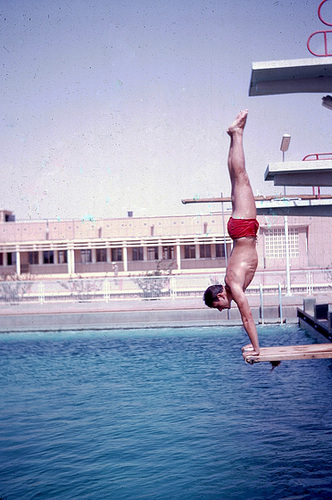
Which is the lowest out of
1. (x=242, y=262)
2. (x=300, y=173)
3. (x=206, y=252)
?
(x=242, y=262)

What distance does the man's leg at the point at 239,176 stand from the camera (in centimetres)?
473

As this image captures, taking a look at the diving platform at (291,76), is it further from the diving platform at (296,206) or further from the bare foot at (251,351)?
the bare foot at (251,351)

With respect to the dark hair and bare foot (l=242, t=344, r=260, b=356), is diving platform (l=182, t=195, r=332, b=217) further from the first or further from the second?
bare foot (l=242, t=344, r=260, b=356)

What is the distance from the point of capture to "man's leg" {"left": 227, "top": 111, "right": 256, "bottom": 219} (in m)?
4.73

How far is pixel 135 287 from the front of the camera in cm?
2242

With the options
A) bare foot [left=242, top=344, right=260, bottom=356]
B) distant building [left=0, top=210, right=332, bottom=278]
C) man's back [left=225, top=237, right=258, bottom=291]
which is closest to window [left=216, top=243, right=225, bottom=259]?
distant building [left=0, top=210, right=332, bottom=278]

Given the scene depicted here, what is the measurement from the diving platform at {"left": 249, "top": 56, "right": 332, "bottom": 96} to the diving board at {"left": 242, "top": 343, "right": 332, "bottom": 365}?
3.20 m

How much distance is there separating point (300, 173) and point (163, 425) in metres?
4.63

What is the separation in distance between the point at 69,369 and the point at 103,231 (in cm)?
2784

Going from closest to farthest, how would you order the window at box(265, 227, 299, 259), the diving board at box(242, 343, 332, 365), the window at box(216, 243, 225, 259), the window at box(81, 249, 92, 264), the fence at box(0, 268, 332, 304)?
the diving board at box(242, 343, 332, 365) < the fence at box(0, 268, 332, 304) < the window at box(265, 227, 299, 259) < the window at box(216, 243, 225, 259) < the window at box(81, 249, 92, 264)

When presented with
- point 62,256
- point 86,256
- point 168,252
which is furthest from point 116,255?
point 62,256

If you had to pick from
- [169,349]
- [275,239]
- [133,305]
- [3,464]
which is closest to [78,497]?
[3,464]

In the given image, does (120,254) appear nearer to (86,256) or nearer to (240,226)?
(86,256)

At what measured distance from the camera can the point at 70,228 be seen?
4122cm
